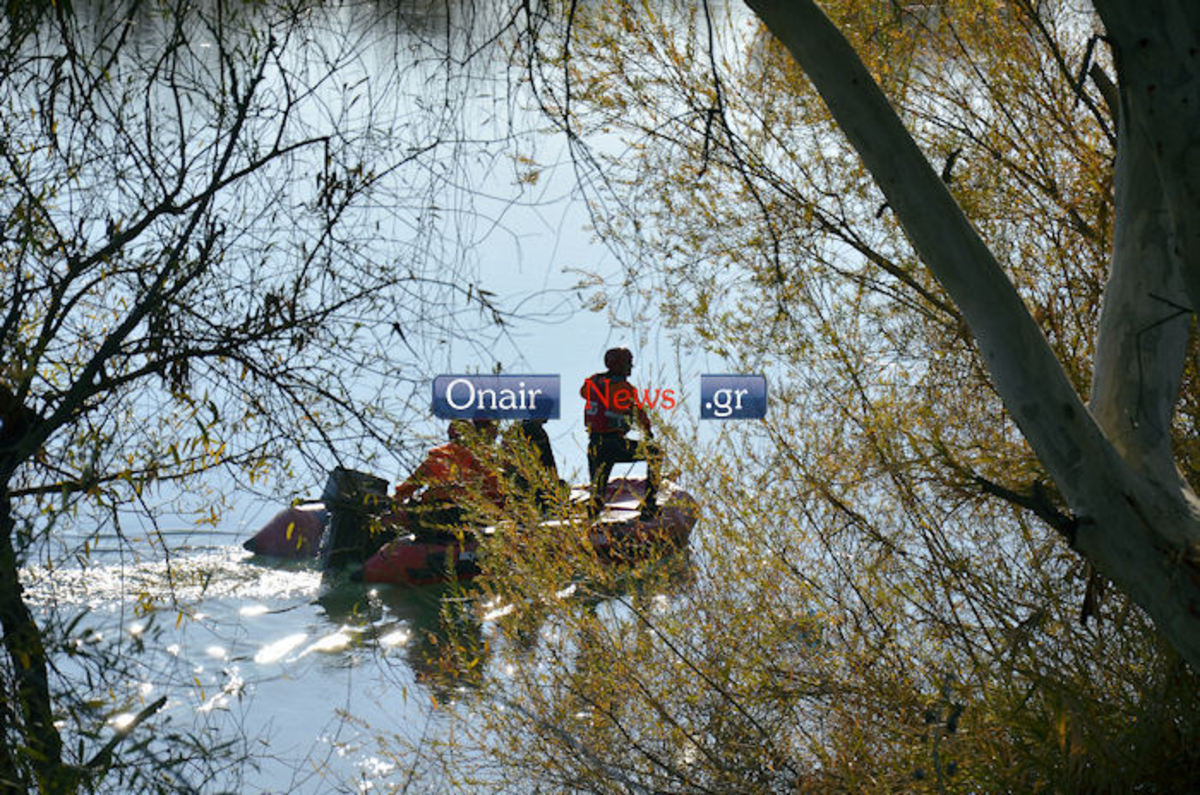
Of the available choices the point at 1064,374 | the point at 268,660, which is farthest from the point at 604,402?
the point at 1064,374

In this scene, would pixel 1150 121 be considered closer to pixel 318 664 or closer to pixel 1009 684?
pixel 1009 684

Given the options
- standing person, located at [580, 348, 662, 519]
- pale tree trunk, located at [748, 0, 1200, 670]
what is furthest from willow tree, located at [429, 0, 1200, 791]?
standing person, located at [580, 348, 662, 519]

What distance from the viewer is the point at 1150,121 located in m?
2.04

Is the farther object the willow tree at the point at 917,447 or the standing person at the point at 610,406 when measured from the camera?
the standing person at the point at 610,406

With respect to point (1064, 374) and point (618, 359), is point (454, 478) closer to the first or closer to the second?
point (1064, 374)

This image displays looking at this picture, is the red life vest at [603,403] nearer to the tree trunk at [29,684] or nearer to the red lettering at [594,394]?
the red lettering at [594,394]

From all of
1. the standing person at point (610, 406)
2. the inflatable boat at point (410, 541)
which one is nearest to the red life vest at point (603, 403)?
the standing person at point (610, 406)

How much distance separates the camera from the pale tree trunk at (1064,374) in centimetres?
231

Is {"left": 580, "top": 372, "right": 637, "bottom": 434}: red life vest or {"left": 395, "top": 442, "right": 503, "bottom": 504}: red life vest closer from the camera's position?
{"left": 395, "top": 442, "right": 503, "bottom": 504}: red life vest

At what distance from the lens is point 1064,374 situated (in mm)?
2393

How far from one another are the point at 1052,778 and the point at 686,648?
1.38 meters

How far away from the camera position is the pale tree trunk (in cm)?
231

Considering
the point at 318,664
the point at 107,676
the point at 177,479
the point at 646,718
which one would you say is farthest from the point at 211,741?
the point at 318,664

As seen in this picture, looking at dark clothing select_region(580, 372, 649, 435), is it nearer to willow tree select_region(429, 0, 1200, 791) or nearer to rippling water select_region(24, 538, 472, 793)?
rippling water select_region(24, 538, 472, 793)
